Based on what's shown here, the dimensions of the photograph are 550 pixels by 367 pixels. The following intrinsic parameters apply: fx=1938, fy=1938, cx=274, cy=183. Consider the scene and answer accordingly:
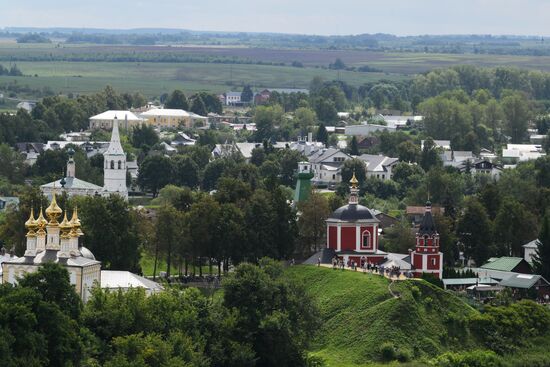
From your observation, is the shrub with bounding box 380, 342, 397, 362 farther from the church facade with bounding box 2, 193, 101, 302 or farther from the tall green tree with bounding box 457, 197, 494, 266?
the tall green tree with bounding box 457, 197, 494, 266

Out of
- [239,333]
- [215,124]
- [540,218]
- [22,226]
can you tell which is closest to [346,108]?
[215,124]

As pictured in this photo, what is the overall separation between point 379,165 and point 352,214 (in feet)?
126

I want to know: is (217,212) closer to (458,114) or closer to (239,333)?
(239,333)

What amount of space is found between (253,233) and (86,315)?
15870 mm

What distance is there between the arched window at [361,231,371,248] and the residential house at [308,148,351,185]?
35113 mm

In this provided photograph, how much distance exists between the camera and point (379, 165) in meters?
100

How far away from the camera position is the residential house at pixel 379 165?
98688 mm

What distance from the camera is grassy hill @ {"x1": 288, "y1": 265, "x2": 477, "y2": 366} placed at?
5347 centimetres

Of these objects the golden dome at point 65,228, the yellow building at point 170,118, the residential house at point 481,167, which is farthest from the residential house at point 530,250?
the yellow building at point 170,118

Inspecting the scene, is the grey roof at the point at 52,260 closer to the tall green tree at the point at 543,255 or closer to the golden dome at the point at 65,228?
the golden dome at the point at 65,228

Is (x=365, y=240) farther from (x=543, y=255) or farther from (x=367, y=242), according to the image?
(x=543, y=255)

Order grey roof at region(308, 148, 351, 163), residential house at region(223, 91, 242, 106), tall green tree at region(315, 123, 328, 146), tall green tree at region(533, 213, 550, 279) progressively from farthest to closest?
residential house at region(223, 91, 242, 106), tall green tree at region(315, 123, 328, 146), grey roof at region(308, 148, 351, 163), tall green tree at region(533, 213, 550, 279)

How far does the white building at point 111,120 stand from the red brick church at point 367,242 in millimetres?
59023

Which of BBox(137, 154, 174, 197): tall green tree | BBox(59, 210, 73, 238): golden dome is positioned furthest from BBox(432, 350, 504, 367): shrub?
BBox(137, 154, 174, 197): tall green tree
